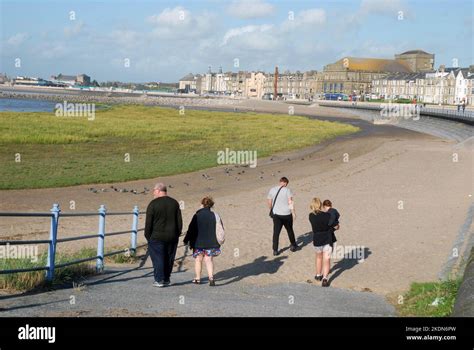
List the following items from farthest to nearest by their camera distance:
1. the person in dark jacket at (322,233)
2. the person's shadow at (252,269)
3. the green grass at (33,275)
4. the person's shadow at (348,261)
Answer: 1. the person's shadow at (348,261)
2. the person's shadow at (252,269)
3. the person in dark jacket at (322,233)
4. the green grass at (33,275)

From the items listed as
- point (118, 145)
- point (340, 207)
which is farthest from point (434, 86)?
point (340, 207)

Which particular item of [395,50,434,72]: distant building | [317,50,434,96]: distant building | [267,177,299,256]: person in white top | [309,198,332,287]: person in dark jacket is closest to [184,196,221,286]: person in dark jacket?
[309,198,332,287]: person in dark jacket

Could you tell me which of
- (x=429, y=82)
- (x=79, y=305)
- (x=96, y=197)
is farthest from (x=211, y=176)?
(x=429, y=82)

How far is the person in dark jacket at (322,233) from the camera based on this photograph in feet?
40.9

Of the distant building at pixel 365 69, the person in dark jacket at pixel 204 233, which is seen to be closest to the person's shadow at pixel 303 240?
the person in dark jacket at pixel 204 233

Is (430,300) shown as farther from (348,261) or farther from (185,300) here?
(348,261)

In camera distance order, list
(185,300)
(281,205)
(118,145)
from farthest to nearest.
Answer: (118,145), (281,205), (185,300)

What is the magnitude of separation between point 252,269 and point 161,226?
4.17m

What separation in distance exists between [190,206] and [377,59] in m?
183

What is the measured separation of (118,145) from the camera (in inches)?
1791

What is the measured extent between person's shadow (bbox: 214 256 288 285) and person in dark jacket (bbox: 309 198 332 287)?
1.53 meters

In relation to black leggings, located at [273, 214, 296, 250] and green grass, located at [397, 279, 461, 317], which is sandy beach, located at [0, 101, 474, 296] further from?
green grass, located at [397, 279, 461, 317]

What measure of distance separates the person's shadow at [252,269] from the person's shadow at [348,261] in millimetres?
1171

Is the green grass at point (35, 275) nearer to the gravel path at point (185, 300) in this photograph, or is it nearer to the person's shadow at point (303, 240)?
the gravel path at point (185, 300)
